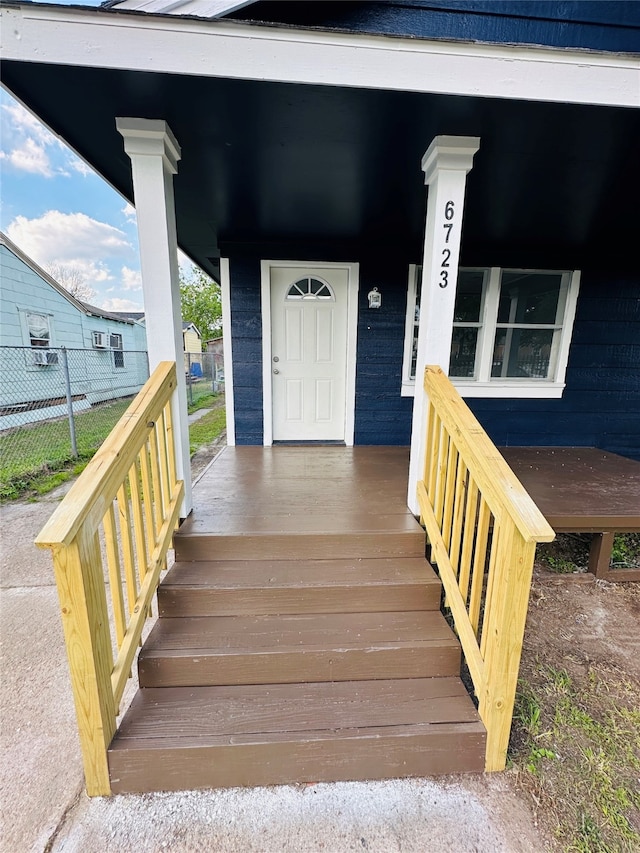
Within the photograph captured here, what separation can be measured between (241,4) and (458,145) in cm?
144

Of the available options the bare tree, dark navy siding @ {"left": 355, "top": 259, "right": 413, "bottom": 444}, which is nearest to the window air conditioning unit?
dark navy siding @ {"left": 355, "top": 259, "right": 413, "bottom": 444}

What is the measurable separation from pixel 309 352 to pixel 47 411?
6168 millimetres

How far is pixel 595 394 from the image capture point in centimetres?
402

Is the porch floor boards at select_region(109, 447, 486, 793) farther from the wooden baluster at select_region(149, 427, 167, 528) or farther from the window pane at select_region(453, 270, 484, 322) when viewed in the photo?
the window pane at select_region(453, 270, 484, 322)

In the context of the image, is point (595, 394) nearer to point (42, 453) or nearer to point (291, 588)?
point (291, 588)

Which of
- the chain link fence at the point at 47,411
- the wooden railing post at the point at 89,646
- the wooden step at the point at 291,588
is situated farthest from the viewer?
the chain link fence at the point at 47,411

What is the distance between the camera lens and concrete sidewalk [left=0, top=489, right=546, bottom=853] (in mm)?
1165

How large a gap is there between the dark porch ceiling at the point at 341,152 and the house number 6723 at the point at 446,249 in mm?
333

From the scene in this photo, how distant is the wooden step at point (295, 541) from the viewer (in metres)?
1.88

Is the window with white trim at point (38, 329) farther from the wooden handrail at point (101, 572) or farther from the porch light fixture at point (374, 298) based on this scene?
the wooden handrail at point (101, 572)

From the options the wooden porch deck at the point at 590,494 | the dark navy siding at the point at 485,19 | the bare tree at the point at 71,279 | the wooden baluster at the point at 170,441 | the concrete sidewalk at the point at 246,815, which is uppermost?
the bare tree at the point at 71,279

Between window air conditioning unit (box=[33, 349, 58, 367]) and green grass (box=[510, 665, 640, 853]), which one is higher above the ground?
window air conditioning unit (box=[33, 349, 58, 367])

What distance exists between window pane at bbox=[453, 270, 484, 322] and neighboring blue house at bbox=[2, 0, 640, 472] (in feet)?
0.07

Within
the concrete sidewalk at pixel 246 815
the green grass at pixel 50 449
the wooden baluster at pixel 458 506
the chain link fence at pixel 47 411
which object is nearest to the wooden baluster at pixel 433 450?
the wooden baluster at pixel 458 506
